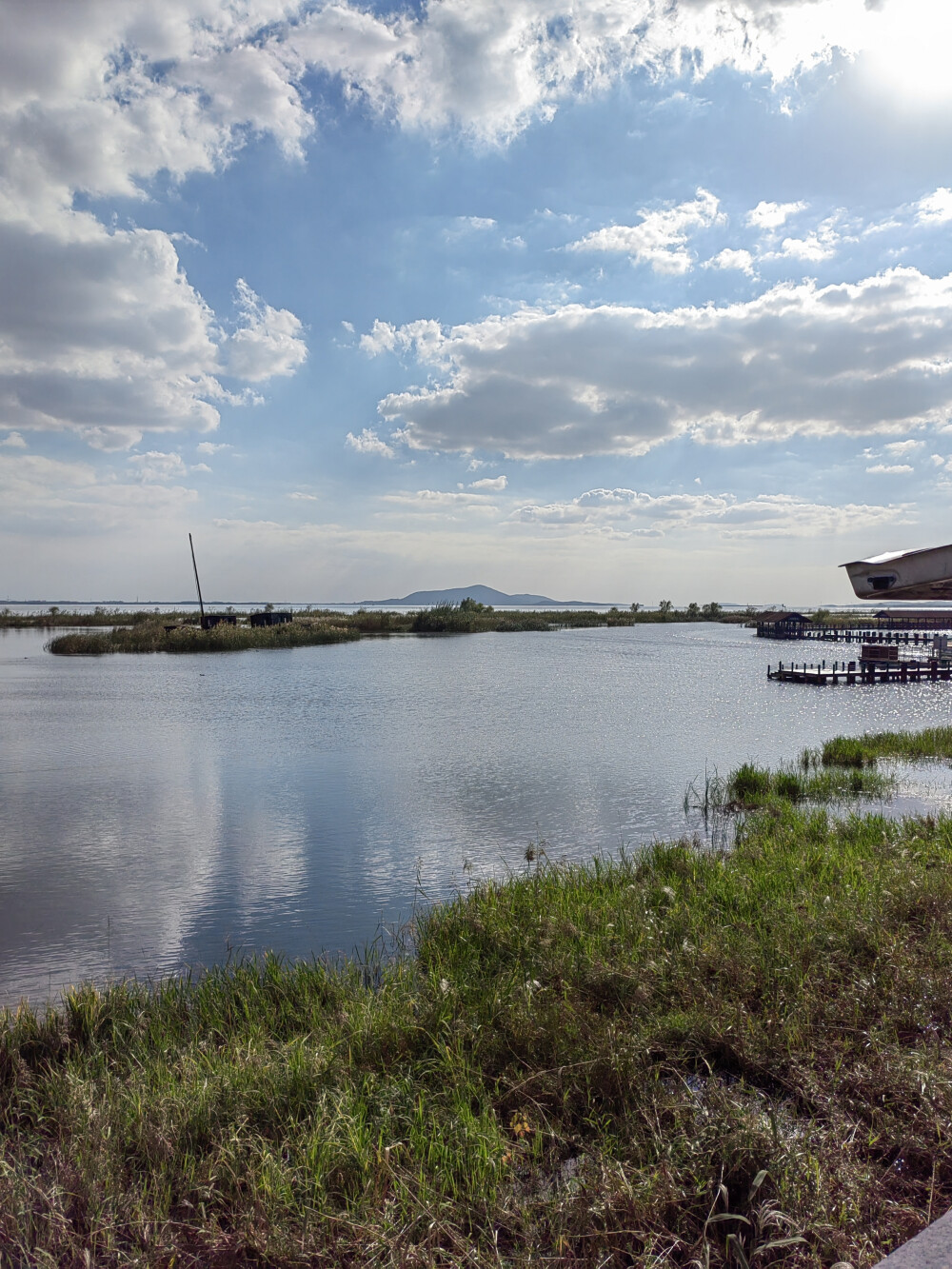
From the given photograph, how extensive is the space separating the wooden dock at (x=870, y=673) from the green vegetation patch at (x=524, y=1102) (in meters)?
38.6

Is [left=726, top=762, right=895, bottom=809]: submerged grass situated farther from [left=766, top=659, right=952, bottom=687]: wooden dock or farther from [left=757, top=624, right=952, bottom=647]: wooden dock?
[left=757, top=624, right=952, bottom=647]: wooden dock

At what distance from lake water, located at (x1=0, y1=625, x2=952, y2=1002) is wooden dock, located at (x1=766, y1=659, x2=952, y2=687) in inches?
91.2

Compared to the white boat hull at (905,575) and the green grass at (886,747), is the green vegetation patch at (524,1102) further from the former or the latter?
the green grass at (886,747)

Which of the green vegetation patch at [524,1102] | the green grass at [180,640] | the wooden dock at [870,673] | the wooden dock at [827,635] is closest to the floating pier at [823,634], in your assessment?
the wooden dock at [827,635]

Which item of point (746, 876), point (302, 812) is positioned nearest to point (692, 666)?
point (302, 812)

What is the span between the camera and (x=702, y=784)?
17141mm

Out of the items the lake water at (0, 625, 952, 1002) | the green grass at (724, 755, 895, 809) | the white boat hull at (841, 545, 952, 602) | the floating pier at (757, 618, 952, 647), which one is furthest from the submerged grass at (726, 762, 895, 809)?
the floating pier at (757, 618, 952, 647)

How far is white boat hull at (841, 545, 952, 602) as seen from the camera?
2824mm

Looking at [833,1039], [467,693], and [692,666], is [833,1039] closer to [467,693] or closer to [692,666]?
[467,693]

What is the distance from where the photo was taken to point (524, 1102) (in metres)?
4.31

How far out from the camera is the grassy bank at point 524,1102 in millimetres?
3113

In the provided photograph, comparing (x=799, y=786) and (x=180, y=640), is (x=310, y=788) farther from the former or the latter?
(x=180, y=640)

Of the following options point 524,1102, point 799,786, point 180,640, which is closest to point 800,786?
point 799,786

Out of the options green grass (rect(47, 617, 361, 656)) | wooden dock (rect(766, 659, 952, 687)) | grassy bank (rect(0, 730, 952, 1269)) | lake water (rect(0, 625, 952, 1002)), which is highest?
green grass (rect(47, 617, 361, 656))
